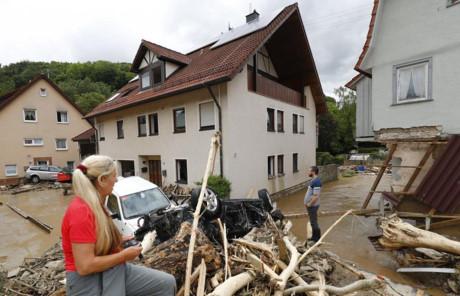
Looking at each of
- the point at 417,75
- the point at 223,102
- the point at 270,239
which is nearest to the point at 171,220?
the point at 270,239

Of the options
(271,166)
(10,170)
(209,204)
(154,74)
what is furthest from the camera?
(10,170)

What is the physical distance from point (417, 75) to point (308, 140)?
1005cm

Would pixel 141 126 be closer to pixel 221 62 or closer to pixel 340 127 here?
pixel 221 62

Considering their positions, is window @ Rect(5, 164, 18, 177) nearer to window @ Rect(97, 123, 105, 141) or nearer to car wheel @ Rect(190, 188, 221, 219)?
window @ Rect(97, 123, 105, 141)

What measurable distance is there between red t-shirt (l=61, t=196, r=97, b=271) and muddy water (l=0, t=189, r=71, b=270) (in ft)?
24.1

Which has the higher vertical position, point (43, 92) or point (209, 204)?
point (43, 92)

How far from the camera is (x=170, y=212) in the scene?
17.9 feet

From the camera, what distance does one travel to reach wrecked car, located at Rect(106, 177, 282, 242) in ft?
17.2

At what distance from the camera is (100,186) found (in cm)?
191

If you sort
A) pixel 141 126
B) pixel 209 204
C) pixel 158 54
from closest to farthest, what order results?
pixel 209 204, pixel 158 54, pixel 141 126

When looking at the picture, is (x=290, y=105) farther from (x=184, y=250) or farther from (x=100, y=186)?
(x=100, y=186)

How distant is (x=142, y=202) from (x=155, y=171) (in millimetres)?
7741

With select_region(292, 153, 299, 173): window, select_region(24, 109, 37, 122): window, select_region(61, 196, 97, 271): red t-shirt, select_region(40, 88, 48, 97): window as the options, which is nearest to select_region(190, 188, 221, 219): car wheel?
select_region(61, 196, 97, 271): red t-shirt

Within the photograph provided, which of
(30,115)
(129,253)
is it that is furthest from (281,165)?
(30,115)
